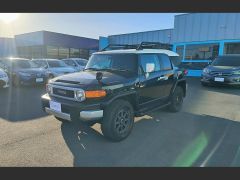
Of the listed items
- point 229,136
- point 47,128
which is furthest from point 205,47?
point 47,128

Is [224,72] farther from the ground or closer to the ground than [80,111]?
farther from the ground

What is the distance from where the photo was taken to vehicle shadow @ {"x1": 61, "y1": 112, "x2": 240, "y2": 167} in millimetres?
3297

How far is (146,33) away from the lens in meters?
23.8

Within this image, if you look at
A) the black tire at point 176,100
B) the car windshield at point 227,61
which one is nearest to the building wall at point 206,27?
the car windshield at point 227,61

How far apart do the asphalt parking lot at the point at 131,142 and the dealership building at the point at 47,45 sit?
2348cm

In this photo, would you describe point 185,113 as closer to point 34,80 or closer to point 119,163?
point 119,163

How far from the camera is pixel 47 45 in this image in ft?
89.6

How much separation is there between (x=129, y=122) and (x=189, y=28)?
1640 cm

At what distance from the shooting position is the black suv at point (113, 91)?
367cm

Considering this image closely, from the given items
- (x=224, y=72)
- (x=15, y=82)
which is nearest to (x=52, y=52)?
(x=15, y=82)

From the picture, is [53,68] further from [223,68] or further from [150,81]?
[223,68]

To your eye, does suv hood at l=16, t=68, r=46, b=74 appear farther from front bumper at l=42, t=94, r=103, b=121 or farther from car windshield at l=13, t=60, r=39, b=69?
front bumper at l=42, t=94, r=103, b=121

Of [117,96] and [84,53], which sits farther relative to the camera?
[84,53]

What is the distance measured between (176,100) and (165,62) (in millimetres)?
1303
